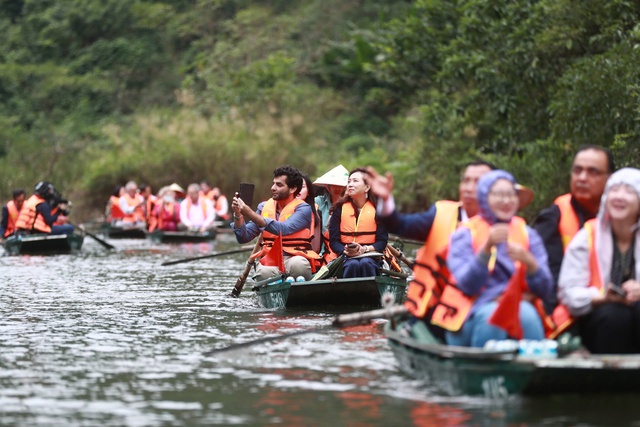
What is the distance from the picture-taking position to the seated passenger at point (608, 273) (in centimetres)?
729

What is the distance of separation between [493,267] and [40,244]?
16.2m

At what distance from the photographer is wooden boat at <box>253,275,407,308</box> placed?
11930 mm

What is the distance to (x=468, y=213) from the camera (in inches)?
311

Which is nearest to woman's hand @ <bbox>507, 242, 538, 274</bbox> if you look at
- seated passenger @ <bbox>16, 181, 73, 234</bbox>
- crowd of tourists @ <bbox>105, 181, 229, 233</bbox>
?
seated passenger @ <bbox>16, 181, 73, 234</bbox>

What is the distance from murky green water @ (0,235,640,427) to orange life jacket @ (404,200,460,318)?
518mm

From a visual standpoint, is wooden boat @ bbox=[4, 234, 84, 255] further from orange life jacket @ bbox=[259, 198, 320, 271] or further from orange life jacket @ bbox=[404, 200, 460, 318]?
orange life jacket @ bbox=[404, 200, 460, 318]

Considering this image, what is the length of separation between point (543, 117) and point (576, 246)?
14190 millimetres

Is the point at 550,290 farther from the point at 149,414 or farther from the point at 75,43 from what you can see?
the point at 75,43

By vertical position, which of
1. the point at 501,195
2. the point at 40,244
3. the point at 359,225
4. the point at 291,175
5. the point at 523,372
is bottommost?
the point at 523,372

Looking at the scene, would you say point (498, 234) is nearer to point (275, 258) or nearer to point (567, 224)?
point (567, 224)

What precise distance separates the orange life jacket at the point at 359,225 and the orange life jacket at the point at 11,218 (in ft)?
39.7

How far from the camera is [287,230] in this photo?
12.4 metres

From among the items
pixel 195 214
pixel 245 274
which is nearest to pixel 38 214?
pixel 195 214

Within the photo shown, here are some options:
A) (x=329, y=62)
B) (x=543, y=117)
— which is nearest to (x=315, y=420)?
(x=543, y=117)
